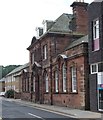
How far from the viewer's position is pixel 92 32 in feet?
89.2

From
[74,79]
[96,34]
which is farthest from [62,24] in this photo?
[96,34]

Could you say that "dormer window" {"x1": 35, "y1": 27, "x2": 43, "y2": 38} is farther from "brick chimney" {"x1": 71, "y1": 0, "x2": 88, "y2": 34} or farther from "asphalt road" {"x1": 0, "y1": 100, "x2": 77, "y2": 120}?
"asphalt road" {"x1": 0, "y1": 100, "x2": 77, "y2": 120}

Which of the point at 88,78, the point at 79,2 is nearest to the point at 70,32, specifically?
the point at 79,2

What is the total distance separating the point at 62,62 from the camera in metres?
34.3

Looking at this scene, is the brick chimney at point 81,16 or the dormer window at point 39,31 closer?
the brick chimney at point 81,16

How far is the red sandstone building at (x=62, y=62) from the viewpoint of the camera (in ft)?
95.8

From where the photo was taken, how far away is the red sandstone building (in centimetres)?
2920

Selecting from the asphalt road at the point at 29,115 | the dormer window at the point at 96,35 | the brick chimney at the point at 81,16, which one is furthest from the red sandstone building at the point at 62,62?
the asphalt road at the point at 29,115

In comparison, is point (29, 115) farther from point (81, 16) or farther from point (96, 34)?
point (81, 16)

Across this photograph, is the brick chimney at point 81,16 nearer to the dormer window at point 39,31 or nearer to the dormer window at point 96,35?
the dormer window at point 39,31

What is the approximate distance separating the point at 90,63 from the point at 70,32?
13.2 metres

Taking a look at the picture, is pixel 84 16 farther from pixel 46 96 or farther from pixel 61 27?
pixel 46 96

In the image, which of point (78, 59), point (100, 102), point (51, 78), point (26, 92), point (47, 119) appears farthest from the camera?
point (26, 92)

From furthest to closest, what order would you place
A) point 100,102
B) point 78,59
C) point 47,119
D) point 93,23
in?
1. point 78,59
2. point 93,23
3. point 100,102
4. point 47,119
